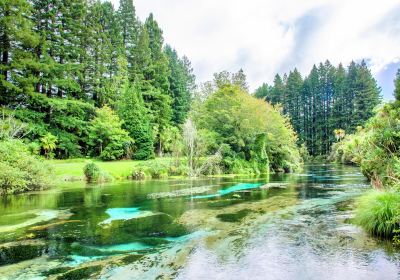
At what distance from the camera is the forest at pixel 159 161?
27.5 feet

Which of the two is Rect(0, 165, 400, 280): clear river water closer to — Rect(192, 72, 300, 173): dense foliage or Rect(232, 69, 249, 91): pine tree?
Rect(192, 72, 300, 173): dense foliage

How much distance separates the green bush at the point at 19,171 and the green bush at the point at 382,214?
1882cm

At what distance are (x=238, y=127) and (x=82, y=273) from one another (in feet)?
118

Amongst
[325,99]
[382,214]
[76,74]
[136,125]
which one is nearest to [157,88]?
[136,125]

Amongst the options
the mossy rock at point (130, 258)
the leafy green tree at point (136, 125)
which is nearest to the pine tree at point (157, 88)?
the leafy green tree at point (136, 125)

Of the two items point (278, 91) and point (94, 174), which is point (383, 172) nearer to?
point (94, 174)

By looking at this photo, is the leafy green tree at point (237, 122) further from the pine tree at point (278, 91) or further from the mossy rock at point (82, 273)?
the pine tree at point (278, 91)

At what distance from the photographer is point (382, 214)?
9000 millimetres

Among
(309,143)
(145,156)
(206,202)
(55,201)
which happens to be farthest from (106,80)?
(309,143)

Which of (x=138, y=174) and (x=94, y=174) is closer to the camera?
(x=94, y=174)

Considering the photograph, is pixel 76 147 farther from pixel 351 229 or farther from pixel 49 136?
pixel 351 229

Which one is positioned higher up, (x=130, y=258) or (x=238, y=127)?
(x=238, y=127)

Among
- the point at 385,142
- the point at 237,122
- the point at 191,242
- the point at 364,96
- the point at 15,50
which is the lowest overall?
the point at 191,242

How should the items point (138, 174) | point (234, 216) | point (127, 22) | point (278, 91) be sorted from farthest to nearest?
point (278, 91)
point (127, 22)
point (138, 174)
point (234, 216)
